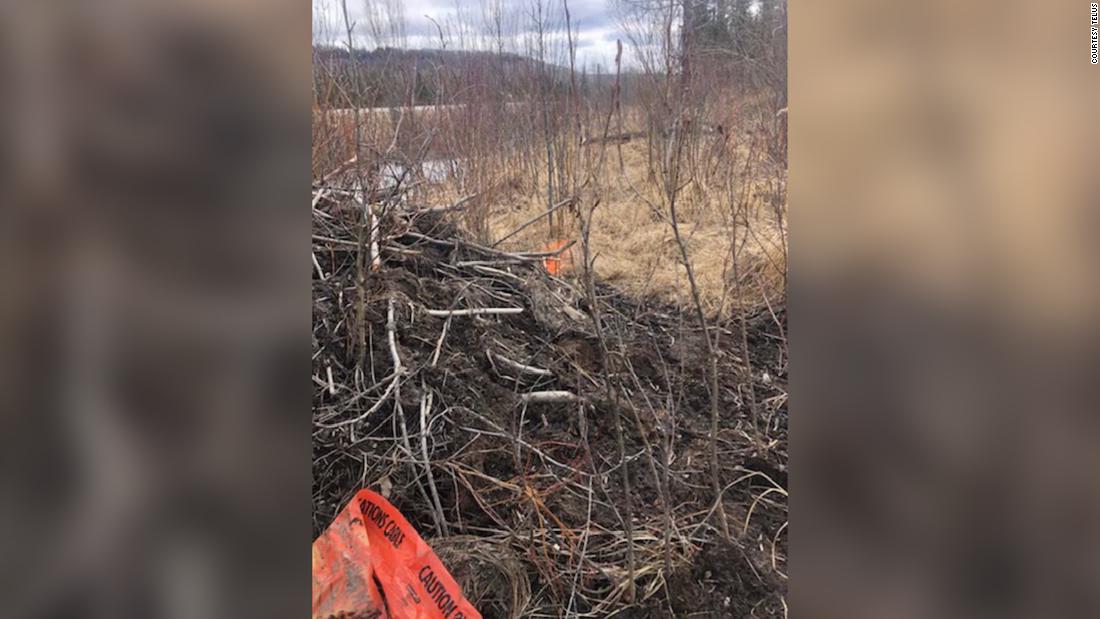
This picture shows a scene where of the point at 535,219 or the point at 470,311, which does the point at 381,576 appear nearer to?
the point at 470,311

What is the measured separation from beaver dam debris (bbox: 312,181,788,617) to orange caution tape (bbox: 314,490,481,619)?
145mm

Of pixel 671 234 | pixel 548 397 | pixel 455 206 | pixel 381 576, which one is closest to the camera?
pixel 381 576

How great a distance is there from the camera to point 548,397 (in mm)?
2613

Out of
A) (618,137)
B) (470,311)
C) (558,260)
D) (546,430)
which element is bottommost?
(546,430)

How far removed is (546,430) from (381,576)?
58 cm

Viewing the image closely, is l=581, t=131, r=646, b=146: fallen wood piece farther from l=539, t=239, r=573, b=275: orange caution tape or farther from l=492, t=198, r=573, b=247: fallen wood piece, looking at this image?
l=539, t=239, r=573, b=275: orange caution tape

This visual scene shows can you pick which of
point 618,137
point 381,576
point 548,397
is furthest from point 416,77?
point 381,576

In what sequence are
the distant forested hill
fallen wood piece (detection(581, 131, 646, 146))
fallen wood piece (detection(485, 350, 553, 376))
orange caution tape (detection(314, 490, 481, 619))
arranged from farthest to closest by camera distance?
fallen wood piece (detection(485, 350, 553, 376))
the distant forested hill
fallen wood piece (detection(581, 131, 646, 146))
orange caution tape (detection(314, 490, 481, 619))

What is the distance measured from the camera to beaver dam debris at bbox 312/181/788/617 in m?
2.47

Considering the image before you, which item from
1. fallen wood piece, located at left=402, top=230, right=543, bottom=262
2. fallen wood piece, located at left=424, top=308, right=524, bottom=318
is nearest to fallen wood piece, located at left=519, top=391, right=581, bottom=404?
fallen wood piece, located at left=424, top=308, right=524, bottom=318

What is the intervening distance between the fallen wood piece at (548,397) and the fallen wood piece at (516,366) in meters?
0.06

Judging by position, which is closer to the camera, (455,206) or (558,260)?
A: (558,260)
